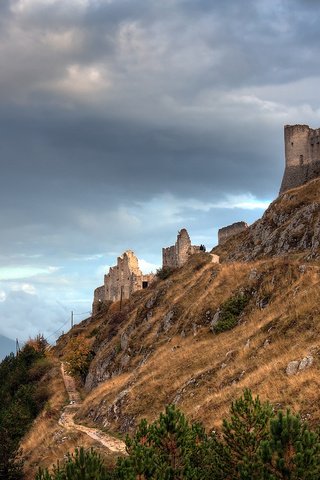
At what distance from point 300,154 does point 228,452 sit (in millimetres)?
66849

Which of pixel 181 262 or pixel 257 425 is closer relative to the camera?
pixel 257 425

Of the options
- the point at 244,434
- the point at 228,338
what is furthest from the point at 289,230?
the point at 244,434

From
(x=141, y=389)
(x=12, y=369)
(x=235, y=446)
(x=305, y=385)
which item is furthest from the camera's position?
(x=12, y=369)

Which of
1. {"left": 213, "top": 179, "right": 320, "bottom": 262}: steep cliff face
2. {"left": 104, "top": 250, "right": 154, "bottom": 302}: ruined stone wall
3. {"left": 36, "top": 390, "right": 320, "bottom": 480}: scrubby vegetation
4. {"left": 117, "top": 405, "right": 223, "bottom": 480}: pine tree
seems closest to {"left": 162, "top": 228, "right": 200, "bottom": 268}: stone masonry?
{"left": 104, "top": 250, "right": 154, "bottom": 302}: ruined stone wall

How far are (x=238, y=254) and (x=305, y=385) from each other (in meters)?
42.6

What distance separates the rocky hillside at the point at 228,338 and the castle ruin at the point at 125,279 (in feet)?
108

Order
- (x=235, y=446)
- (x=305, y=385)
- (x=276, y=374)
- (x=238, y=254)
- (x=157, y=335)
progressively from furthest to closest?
(x=238, y=254) → (x=157, y=335) → (x=276, y=374) → (x=305, y=385) → (x=235, y=446)

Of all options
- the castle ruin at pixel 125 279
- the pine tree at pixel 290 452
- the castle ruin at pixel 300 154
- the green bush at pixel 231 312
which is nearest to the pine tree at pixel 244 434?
the pine tree at pixel 290 452

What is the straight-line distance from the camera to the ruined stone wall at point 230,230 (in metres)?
91.7

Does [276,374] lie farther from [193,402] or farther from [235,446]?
[235,446]

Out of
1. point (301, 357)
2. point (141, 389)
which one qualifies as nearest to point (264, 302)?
point (141, 389)

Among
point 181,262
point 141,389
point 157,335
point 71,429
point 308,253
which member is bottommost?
point 71,429

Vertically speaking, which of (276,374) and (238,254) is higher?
(238,254)

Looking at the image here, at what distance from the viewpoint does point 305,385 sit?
26078 mm
